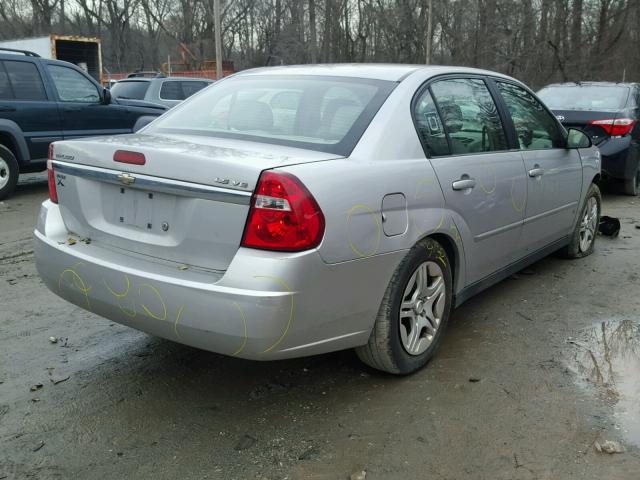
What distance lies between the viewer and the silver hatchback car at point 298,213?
257 centimetres

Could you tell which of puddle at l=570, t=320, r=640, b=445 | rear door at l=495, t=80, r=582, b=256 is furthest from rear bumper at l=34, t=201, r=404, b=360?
rear door at l=495, t=80, r=582, b=256

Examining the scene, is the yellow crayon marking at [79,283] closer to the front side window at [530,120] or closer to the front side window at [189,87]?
the front side window at [530,120]

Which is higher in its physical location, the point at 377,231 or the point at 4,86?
the point at 4,86

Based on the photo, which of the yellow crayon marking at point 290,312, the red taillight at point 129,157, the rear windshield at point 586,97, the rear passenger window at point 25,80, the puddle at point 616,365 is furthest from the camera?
the rear windshield at point 586,97

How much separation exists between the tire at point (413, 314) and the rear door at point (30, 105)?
23.3 feet

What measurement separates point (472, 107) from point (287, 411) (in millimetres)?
2222

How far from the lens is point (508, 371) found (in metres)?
3.43

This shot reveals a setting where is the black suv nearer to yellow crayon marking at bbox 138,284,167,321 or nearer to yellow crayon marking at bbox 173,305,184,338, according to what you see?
yellow crayon marking at bbox 138,284,167,321

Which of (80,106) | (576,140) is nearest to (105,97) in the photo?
(80,106)

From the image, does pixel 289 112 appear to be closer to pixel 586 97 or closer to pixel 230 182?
pixel 230 182

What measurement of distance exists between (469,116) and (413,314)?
1370mm

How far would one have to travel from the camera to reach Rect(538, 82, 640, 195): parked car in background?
8.38 metres

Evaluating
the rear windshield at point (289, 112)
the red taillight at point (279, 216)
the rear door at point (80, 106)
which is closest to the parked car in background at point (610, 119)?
the rear windshield at point (289, 112)

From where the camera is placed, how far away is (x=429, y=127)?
3443 mm
